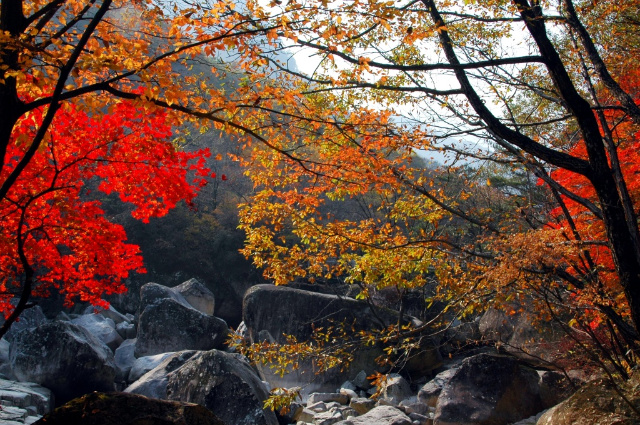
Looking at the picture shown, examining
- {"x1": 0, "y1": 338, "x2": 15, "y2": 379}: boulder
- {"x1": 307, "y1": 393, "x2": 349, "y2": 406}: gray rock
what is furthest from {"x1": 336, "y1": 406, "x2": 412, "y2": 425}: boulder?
{"x1": 0, "y1": 338, "x2": 15, "y2": 379}: boulder

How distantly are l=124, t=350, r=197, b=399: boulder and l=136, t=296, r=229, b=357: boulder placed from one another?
17.8 feet

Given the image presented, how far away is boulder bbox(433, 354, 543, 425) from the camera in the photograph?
973cm

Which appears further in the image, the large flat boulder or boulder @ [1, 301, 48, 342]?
boulder @ [1, 301, 48, 342]

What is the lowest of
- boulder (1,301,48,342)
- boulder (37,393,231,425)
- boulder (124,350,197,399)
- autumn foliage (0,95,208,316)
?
boulder (124,350,197,399)

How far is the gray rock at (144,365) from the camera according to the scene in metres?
13.4

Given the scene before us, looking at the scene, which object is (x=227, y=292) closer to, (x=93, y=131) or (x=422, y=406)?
(x=422, y=406)

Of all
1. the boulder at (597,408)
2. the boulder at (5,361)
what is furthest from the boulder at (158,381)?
the boulder at (597,408)

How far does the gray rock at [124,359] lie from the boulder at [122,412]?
10567mm

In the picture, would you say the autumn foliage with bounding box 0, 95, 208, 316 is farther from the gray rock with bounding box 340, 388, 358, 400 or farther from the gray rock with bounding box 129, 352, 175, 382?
the gray rock with bounding box 340, 388, 358, 400

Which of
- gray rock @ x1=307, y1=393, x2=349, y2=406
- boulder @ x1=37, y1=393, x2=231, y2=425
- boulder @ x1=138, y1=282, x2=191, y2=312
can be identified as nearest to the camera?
boulder @ x1=37, y1=393, x2=231, y2=425

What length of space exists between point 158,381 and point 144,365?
437 centimetres

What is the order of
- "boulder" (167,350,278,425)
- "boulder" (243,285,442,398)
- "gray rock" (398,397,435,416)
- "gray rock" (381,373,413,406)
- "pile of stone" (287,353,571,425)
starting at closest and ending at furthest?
"boulder" (167,350,278,425), "pile of stone" (287,353,571,425), "gray rock" (398,397,435,416), "gray rock" (381,373,413,406), "boulder" (243,285,442,398)

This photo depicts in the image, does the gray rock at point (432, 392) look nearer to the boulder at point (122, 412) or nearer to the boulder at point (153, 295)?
the boulder at point (122, 412)

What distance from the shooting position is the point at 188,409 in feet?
13.7
